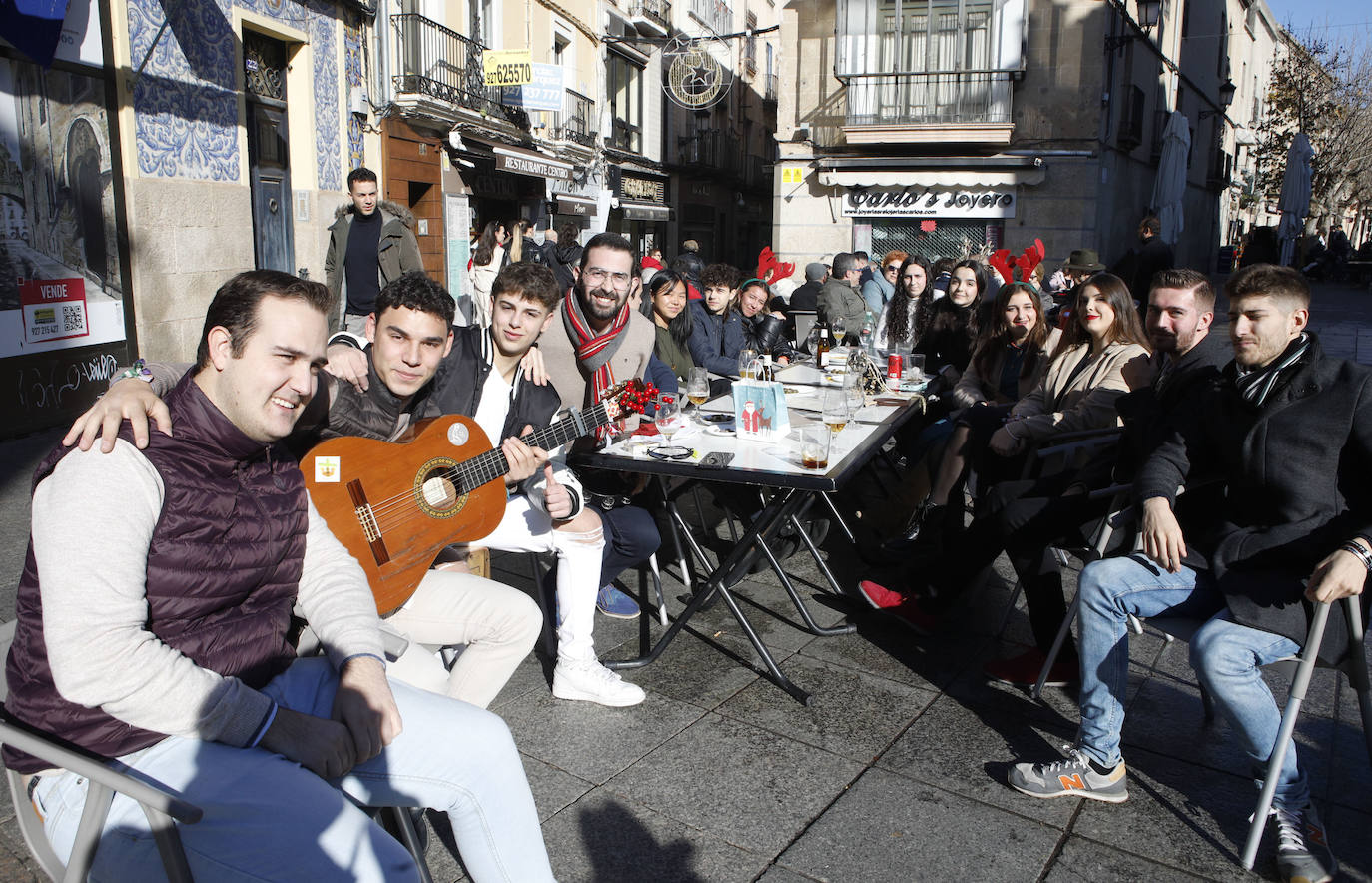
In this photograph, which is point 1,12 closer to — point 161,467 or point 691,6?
point 161,467

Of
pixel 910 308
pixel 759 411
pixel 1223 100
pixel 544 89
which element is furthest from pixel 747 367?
pixel 1223 100

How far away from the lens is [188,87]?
905 centimetres

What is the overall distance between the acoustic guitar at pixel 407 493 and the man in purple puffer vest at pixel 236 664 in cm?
53

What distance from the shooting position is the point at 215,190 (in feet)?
31.1

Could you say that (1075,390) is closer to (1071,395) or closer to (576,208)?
(1071,395)

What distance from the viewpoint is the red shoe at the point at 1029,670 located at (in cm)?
345

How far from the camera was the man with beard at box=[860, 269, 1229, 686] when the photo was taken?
338 centimetres

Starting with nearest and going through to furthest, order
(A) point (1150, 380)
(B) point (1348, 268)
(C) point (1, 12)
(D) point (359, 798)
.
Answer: (D) point (359, 798), (A) point (1150, 380), (C) point (1, 12), (B) point (1348, 268)

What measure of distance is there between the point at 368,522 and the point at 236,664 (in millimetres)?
836

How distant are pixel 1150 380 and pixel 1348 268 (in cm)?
2796

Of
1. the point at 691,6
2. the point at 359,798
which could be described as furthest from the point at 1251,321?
the point at 691,6

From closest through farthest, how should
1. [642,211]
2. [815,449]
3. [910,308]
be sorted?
[815,449], [910,308], [642,211]

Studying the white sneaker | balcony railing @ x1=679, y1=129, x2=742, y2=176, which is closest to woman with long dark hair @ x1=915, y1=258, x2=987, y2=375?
the white sneaker

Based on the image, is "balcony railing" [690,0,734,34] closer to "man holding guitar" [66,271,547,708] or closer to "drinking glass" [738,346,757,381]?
"drinking glass" [738,346,757,381]
